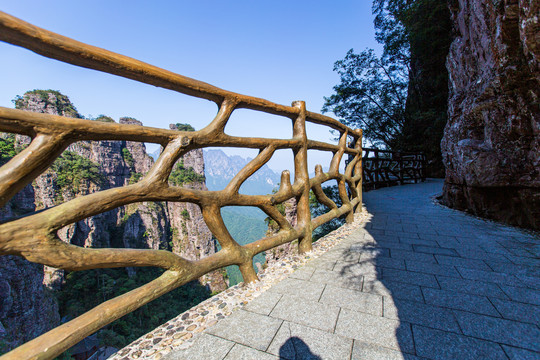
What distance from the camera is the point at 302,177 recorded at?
284 cm

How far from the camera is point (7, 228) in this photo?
96cm

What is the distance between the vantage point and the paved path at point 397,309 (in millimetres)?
1388

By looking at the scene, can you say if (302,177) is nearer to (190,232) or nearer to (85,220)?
(85,220)

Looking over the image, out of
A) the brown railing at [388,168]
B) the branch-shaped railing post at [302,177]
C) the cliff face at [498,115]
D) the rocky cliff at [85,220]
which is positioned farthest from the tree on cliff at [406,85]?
the rocky cliff at [85,220]

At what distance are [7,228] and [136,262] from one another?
61cm

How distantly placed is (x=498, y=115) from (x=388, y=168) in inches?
239

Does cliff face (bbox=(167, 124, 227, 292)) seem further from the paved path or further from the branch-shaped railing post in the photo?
the paved path

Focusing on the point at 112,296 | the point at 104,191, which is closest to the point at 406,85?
the point at 104,191

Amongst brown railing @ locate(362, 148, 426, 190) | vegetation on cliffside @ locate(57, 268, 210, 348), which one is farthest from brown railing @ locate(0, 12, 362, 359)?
vegetation on cliffside @ locate(57, 268, 210, 348)

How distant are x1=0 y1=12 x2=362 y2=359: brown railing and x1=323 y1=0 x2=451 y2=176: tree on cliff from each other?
14.6 meters

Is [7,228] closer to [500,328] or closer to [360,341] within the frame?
[360,341]

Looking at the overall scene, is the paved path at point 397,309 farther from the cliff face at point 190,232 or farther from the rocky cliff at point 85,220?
the cliff face at point 190,232

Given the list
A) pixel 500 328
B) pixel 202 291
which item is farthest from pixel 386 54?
pixel 202 291

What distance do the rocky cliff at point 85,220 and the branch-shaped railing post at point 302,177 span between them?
15.9 m
